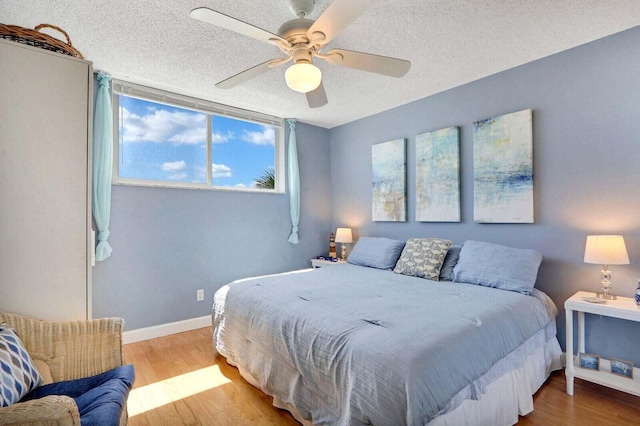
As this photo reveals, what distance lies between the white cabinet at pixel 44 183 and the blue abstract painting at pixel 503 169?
3049 mm

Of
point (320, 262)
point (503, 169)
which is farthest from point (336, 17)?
point (320, 262)

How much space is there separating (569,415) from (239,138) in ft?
12.8

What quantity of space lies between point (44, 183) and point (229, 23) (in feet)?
3.78

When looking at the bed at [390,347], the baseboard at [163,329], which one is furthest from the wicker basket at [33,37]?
the baseboard at [163,329]

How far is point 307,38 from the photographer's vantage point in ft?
5.83

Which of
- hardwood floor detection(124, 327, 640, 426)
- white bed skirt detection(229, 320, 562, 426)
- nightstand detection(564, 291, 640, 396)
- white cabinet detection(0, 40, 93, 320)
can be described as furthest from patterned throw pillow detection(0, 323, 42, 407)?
nightstand detection(564, 291, 640, 396)

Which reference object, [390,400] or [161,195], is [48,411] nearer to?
[390,400]

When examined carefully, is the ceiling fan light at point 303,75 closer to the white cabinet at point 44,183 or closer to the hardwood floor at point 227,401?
the white cabinet at point 44,183

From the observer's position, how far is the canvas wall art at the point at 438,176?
3.20m

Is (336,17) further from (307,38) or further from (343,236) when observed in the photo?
(343,236)

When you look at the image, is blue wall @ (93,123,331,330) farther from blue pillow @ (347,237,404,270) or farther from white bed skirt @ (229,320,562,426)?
white bed skirt @ (229,320,562,426)

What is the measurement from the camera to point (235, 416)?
1.90 m

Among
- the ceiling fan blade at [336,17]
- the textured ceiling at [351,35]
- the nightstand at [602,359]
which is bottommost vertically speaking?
the nightstand at [602,359]

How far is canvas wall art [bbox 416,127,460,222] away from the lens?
320 cm
